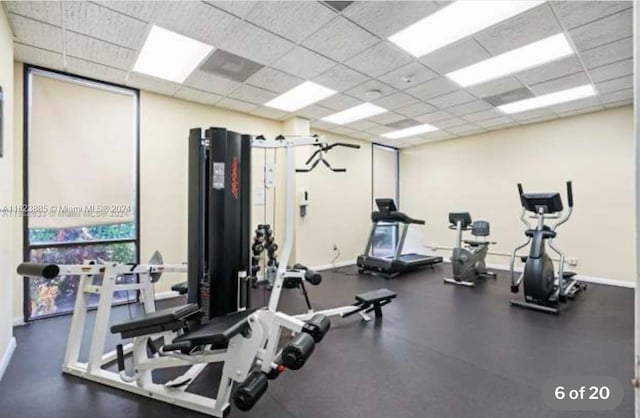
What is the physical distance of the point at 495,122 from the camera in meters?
5.84

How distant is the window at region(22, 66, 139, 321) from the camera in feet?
11.4

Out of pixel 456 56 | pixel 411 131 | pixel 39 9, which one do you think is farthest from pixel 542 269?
pixel 39 9

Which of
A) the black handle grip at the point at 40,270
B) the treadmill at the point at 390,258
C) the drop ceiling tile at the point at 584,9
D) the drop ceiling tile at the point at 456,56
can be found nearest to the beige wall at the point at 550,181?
the treadmill at the point at 390,258

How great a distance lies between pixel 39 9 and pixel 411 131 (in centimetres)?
569

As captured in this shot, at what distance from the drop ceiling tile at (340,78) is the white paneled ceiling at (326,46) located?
0.01 metres

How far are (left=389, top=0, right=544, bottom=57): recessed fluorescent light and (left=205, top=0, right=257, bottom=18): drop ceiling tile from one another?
1309 mm

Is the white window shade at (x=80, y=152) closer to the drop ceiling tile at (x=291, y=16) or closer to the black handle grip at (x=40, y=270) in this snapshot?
the black handle grip at (x=40, y=270)

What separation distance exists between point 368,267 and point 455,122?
3.11m

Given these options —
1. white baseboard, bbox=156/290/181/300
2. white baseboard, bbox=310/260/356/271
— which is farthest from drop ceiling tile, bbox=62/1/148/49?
white baseboard, bbox=310/260/356/271

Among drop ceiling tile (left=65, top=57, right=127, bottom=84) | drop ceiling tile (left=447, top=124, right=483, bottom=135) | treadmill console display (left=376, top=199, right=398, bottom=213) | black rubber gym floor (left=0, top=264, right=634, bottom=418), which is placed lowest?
black rubber gym floor (left=0, top=264, right=634, bottom=418)

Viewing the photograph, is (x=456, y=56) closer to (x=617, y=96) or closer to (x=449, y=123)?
(x=449, y=123)

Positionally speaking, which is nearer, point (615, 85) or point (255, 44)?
point (255, 44)

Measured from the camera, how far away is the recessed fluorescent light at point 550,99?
14.2 ft

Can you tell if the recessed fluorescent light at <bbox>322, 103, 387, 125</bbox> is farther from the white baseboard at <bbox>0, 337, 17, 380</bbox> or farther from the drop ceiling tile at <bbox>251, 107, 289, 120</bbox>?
the white baseboard at <bbox>0, 337, 17, 380</bbox>
